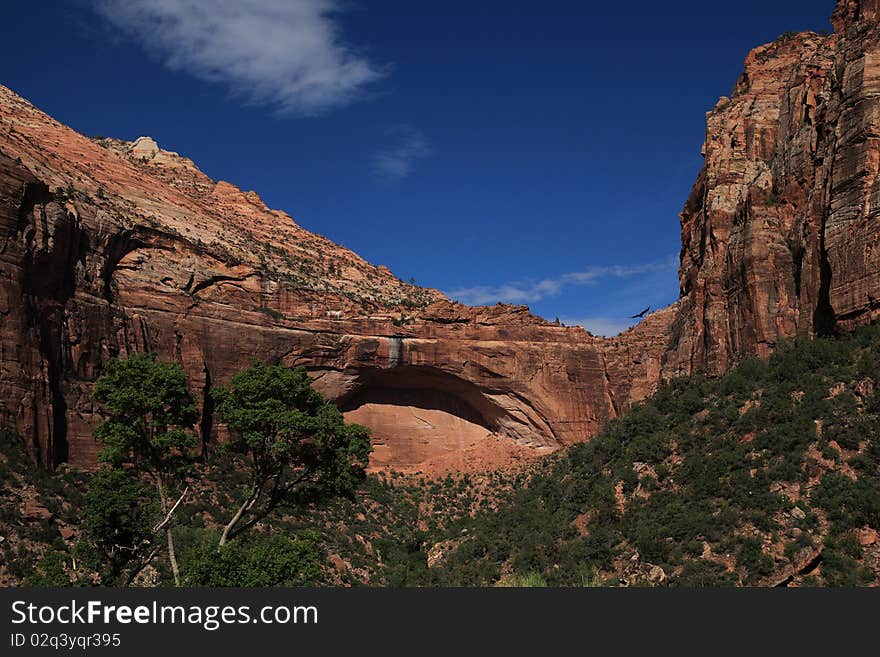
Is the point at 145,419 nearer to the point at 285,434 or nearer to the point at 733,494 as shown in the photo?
the point at 285,434

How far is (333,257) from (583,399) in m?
30.5

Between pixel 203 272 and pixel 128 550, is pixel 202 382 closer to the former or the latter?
pixel 203 272

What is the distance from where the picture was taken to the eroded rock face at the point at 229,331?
3850cm

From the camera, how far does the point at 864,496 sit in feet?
83.5

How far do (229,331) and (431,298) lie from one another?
27298 mm

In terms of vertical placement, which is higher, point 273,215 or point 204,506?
point 273,215

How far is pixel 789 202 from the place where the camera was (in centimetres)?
3847

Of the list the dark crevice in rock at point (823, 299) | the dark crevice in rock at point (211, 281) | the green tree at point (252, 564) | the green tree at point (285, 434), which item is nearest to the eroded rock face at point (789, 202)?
the dark crevice in rock at point (823, 299)

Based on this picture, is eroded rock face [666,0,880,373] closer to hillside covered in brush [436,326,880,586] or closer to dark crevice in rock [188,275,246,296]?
hillside covered in brush [436,326,880,586]

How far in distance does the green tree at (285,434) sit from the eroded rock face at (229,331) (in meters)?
16.9

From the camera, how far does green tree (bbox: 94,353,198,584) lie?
22.6 m

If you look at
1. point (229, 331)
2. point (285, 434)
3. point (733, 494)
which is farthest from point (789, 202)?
point (229, 331)

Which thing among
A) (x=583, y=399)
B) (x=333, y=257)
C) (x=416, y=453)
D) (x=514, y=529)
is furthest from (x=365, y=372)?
(x=333, y=257)

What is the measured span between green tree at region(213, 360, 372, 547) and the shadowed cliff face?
1688 cm
